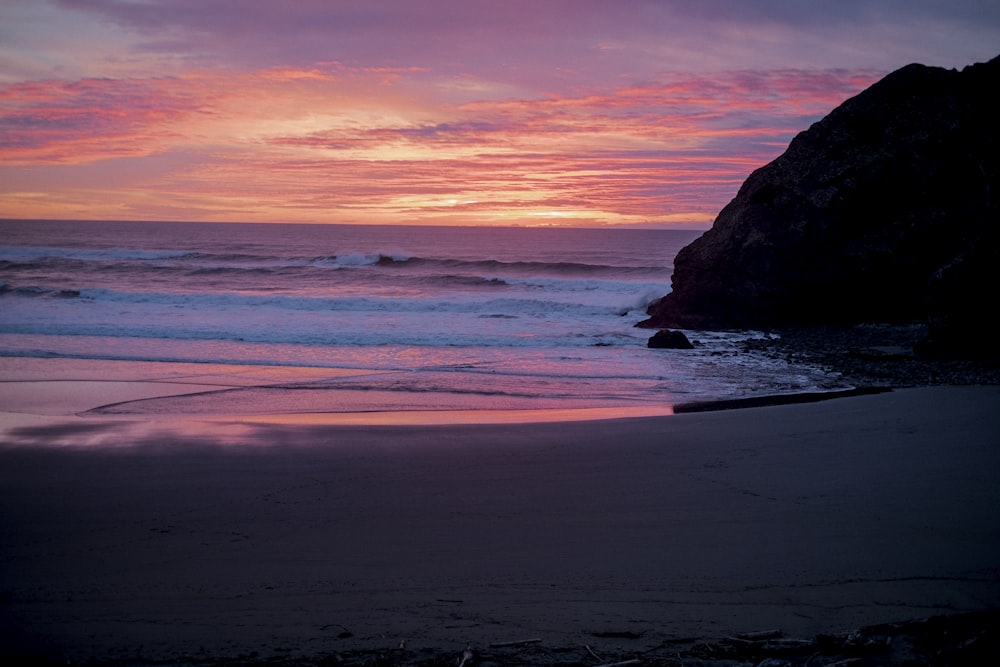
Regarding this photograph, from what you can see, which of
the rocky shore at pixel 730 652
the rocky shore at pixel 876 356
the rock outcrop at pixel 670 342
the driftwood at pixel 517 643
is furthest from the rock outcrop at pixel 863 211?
the driftwood at pixel 517 643

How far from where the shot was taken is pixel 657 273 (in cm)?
4431

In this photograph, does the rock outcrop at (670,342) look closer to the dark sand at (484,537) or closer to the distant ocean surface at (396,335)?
the distant ocean surface at (396,335)

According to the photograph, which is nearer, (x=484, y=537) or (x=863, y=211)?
(x=484, y=537)

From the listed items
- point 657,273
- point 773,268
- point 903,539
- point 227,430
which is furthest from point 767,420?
point 657,273

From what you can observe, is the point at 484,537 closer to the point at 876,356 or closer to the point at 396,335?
the point at 876,356

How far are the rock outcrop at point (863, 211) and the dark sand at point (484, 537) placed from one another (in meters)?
11.7

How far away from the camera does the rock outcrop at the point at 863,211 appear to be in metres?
18.5

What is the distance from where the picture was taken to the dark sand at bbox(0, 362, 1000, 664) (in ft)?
12.7

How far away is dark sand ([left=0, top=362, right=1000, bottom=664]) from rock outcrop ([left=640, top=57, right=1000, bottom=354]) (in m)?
11.7

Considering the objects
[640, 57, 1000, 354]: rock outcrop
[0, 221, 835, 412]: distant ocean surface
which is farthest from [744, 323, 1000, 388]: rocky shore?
[640, 57, 1000, 354]: rock outcrop

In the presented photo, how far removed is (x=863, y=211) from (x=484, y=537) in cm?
1741

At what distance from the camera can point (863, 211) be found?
756 inches

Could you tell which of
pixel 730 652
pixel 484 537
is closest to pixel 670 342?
pixel 484 537

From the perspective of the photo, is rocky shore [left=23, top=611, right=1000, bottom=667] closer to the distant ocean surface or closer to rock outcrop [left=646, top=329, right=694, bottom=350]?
the distant ocean surface
